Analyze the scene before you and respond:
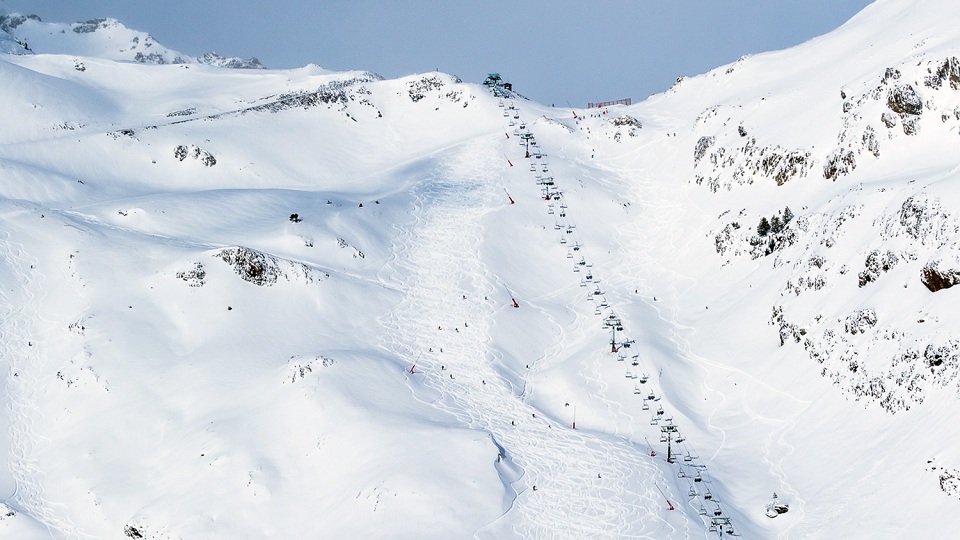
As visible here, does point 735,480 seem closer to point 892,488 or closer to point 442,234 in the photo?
point 892,488

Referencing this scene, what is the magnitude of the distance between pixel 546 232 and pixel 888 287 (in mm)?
23908

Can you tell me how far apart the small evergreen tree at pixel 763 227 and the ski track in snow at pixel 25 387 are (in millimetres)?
36206

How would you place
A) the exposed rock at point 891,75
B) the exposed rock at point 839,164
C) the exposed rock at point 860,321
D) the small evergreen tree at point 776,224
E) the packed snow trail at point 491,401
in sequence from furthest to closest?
the exposed rock at point 891,75 < the exposed rock at point 839,164 < the small evergreen tree at point 776,224 < the exposed rock at point 860,321 < the packed snow trail at point 491,401

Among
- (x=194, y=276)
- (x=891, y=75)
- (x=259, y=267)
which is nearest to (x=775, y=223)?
(x=891, y=75)

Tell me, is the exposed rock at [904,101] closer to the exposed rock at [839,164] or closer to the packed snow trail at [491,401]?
the exposed rock at [839,164]

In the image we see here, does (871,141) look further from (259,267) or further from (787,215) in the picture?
(259,267)

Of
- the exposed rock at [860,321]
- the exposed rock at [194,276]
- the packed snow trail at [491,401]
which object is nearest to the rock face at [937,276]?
the exposed rock at [860,321]

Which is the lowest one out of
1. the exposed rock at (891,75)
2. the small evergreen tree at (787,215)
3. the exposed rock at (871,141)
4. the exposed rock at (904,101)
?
the small evergreen tree at (787,215)

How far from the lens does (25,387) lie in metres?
37.1

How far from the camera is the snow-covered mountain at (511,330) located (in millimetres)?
30797

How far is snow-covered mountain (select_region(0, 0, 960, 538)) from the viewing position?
30.8m

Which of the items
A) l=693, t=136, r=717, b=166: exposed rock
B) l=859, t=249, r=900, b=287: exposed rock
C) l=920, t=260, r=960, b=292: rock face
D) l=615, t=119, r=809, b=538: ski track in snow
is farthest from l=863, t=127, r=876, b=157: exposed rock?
l=920, t=260, r=960, b=292: rock face

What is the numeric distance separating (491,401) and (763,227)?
20470 mm

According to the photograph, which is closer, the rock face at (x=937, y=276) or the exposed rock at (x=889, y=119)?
the rock face at (x=937, y=276)
